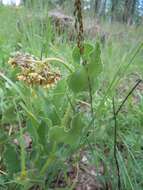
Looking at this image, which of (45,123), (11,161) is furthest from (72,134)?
(11,161)

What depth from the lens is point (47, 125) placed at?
37.9 inches

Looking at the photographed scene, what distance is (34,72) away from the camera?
0.91m

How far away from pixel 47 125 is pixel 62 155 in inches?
3.4

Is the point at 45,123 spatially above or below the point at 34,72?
below

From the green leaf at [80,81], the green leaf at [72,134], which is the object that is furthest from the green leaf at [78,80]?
the green leaf at [72,134]

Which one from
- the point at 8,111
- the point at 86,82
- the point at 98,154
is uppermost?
the point at 86,82

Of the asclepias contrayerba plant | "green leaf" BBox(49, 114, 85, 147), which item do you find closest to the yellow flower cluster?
the asclepias contrayerba plant

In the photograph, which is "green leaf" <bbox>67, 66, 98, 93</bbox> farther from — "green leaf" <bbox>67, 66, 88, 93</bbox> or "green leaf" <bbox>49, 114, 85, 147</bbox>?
"green leaf" <bbox>49, 114, 85, 147</bbox>

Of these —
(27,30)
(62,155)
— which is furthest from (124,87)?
(62,155)

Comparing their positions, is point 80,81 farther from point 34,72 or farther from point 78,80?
point 34,72

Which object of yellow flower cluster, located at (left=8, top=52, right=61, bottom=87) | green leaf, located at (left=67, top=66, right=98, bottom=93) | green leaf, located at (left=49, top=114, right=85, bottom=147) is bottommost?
green leaf, located at (left=49, top=114, right=85, bottom=147)

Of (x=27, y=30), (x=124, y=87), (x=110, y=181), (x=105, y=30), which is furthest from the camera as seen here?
(x=105, y=30)

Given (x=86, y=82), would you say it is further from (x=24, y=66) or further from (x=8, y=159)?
(x=8, y=159)

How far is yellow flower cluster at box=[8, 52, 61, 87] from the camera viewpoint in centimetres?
91
